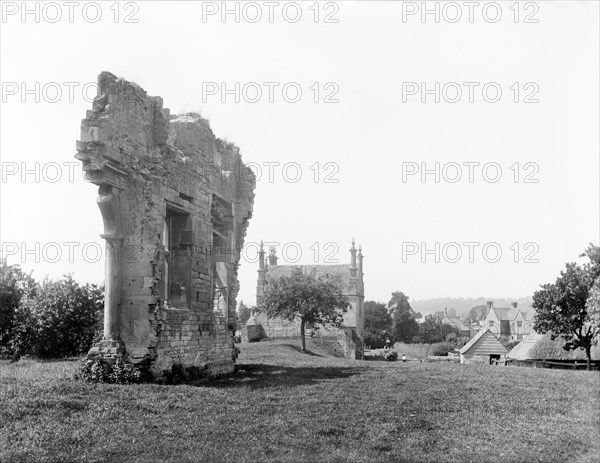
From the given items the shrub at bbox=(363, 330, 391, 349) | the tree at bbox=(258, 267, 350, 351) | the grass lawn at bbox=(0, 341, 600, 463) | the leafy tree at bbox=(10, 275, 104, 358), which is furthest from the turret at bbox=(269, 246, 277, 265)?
the grass lawn at bbox=(0, 341, 600, 463)

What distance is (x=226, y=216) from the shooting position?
774 inches

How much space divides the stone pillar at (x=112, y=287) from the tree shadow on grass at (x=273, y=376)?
7.36ft

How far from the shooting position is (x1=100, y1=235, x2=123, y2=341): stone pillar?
1362cm

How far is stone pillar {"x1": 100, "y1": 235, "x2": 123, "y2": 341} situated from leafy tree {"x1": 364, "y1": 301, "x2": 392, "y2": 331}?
3082 inches

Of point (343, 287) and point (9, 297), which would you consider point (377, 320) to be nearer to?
point (343, 287)

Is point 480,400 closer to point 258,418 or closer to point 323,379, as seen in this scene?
point 323,379

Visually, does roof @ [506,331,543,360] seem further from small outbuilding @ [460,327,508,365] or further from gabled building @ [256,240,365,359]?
gabled building @ [256,240,365,359]

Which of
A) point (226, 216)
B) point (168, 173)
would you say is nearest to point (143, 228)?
point (168, 173)

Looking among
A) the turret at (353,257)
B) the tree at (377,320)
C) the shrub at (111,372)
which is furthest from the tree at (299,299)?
the tree at (377,320)

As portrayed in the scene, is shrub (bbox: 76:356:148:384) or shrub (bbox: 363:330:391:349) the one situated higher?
shrub (bbox: 76:356:148:384)

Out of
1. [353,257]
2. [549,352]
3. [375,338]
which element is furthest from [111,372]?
[375,338]

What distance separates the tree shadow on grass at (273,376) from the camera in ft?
46.8

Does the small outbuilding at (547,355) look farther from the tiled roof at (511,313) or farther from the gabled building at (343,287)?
the tiled roof at (511,313)

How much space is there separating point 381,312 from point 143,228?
8179 centimetres
